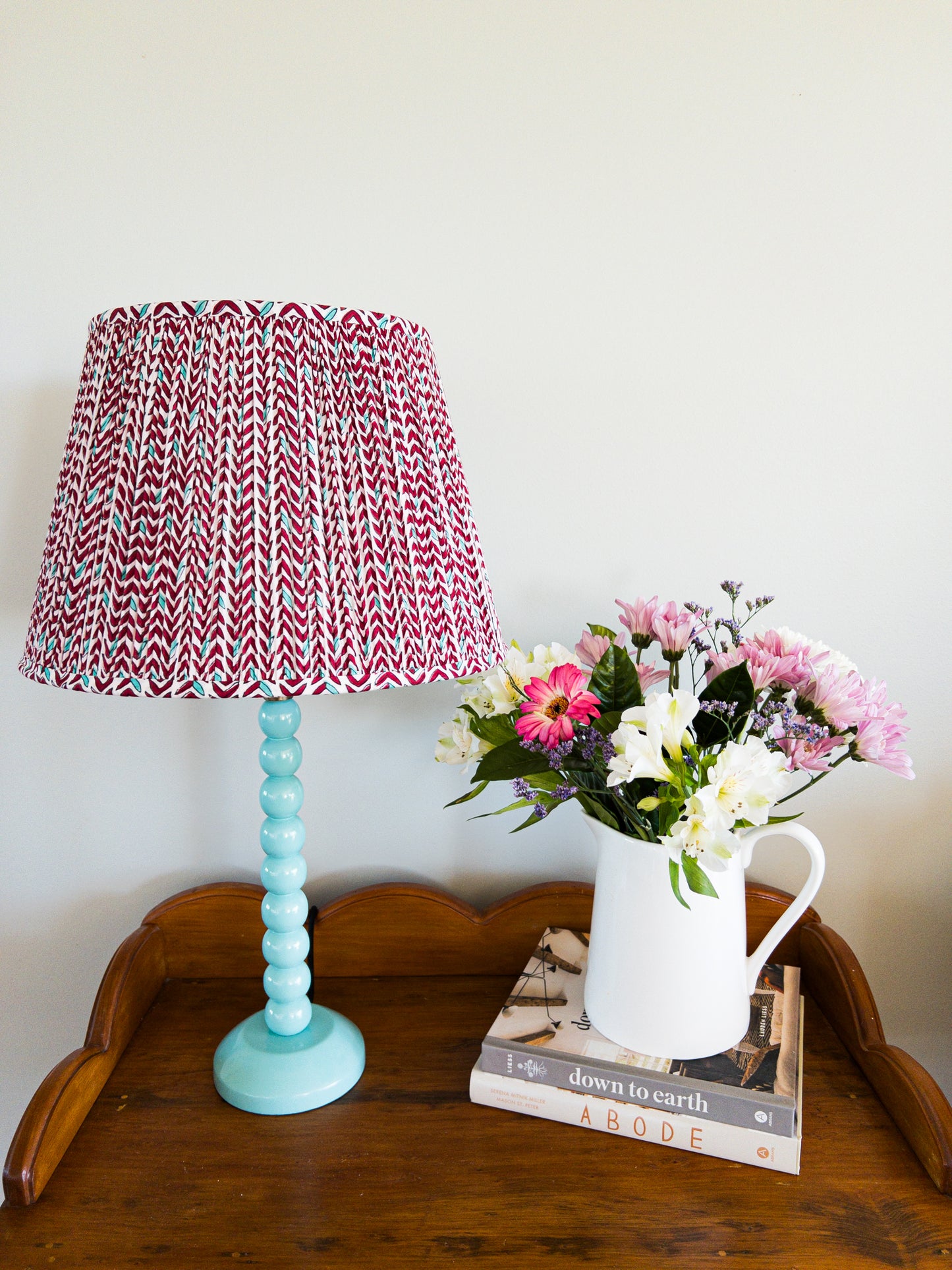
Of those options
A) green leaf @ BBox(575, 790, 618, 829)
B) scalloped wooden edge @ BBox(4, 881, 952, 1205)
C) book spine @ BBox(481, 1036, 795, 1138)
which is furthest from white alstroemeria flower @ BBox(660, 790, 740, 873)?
scalloped wooden edge @ BBox(4, 881, 952, 1205)

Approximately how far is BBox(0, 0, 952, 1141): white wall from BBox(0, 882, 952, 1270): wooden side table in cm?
22

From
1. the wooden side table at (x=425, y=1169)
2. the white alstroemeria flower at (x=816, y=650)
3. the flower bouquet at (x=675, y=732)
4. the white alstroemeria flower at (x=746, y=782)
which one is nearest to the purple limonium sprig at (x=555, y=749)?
the flower bouquet at (x=675, y=732)

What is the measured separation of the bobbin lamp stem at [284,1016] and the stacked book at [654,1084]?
0.13 metres

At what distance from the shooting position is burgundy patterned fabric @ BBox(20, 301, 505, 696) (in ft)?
1.75

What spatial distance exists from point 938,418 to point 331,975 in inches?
34.7

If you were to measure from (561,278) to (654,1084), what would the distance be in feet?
2.46

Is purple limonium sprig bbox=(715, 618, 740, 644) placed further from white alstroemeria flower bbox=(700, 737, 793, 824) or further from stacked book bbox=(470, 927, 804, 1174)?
stacked book bbox=(470, 927, 804, 1174)

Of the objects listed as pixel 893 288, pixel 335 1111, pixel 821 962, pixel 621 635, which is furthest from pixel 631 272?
pixel 335 1111

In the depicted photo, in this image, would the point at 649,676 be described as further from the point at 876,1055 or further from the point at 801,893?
the point at 876,1055

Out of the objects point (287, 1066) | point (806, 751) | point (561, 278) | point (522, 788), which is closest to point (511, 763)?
point (522, 788)

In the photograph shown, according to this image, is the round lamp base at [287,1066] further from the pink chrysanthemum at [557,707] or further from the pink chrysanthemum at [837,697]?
the pink chrysanthemum at [837,697]

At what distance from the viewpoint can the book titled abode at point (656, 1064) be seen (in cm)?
63

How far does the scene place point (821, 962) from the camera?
0.83 m

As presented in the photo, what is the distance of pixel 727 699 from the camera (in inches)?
25.5
